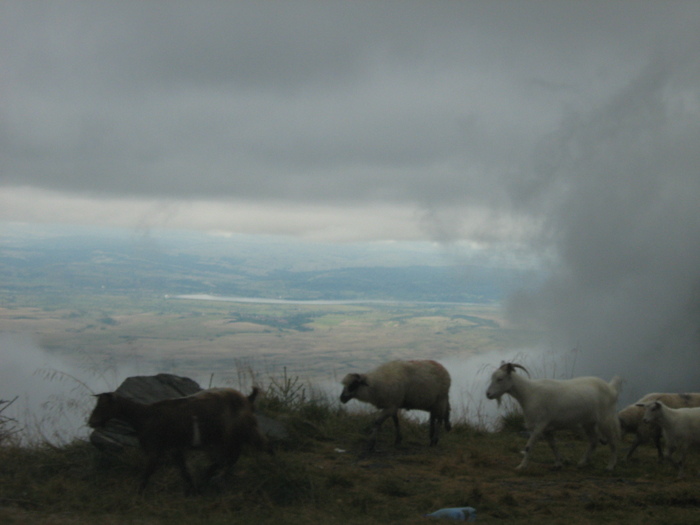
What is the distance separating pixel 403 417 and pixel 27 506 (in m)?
7.56

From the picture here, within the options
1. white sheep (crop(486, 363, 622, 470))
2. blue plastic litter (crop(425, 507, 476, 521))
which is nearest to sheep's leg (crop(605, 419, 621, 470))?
white sheep (crop(486, 363, 622, 470))

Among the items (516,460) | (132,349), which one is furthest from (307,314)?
(516,460)

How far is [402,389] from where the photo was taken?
10.3 metres

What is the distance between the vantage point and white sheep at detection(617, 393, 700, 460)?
1041 cm

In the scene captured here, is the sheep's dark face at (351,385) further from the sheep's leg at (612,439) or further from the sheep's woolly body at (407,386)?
the sheep's leg at (612,439)

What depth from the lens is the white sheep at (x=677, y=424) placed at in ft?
30.7

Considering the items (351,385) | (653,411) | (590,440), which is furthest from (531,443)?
(351,385)

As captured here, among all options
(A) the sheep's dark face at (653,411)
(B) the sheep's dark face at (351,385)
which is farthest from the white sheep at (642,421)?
(B) the sheep's dark face at (351,385)

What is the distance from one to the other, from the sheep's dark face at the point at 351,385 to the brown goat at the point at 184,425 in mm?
2694

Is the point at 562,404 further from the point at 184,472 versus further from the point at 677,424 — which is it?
the point at 184,472

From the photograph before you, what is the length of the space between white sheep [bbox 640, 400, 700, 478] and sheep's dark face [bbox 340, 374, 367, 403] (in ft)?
13.8

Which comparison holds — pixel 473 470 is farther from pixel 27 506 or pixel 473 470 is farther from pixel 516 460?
pixel 27 506

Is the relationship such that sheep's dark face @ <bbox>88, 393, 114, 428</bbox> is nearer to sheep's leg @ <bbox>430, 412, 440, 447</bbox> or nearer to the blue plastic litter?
the blue plastic litter

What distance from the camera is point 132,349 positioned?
16.6 meters
